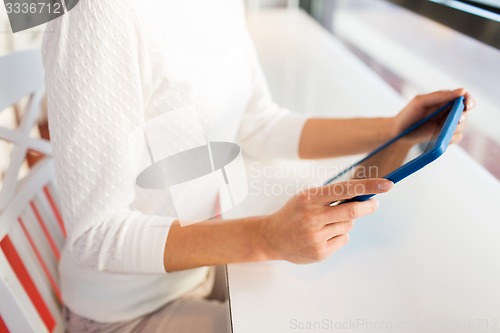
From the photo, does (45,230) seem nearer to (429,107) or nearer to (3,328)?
(3,328)

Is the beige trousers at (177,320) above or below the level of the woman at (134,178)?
below

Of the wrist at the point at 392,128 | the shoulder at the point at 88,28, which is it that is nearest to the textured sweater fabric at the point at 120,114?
the shoulder at the point at 88,28

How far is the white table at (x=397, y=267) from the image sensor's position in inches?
21.0

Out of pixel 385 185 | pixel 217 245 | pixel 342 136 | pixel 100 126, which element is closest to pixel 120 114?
pixel 100 126

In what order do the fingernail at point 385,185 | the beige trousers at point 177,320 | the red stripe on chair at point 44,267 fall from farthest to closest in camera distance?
the red stripe on chair at point 44,267, the beige trousers at point 177,320, the fingernail at point 385,185

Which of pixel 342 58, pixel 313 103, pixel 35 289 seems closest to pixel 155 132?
pixel 35 289

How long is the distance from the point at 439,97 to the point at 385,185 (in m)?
0.29

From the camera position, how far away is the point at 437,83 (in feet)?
3.59

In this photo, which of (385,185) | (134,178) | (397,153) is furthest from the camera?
(397,153)

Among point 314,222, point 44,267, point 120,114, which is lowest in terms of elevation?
point 44,267

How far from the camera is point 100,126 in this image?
21.5 inches

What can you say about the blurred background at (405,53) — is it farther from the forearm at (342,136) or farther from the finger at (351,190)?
the finger at (351,190)

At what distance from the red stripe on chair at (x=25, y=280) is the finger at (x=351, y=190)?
1.51ft

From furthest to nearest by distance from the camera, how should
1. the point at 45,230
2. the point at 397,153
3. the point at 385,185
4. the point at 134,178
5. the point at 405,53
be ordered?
the point at 405,53 < the point at 45,230 < the point at 397,153 < the point at 134,178 < the point at 385,185
